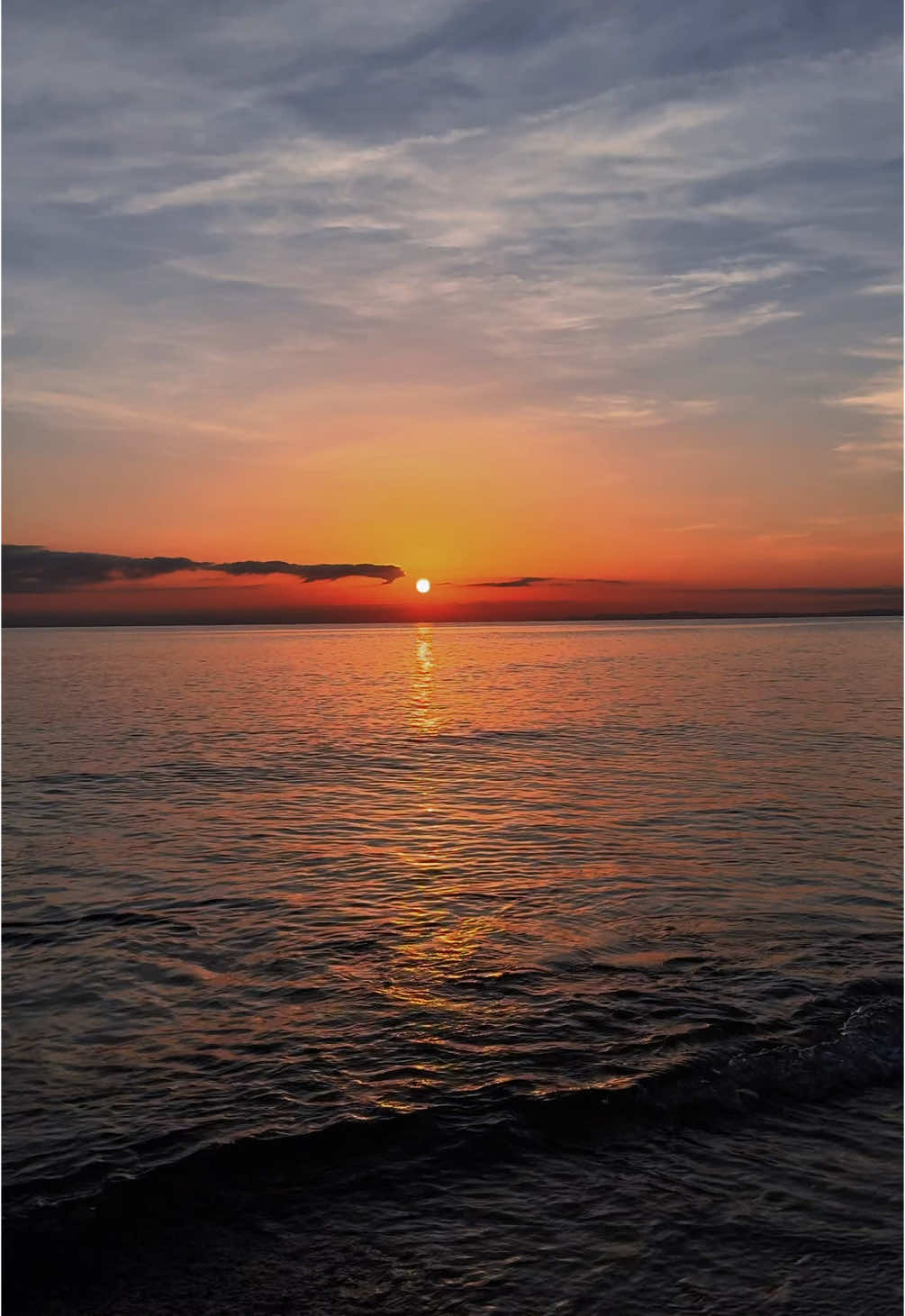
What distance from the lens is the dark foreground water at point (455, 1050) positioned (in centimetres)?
848

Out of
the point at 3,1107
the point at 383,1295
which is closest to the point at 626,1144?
the point at 383,1295

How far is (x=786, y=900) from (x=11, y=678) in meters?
81.4

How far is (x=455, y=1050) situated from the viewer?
12383 millimetres

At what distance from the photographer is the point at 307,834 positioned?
2478 cm

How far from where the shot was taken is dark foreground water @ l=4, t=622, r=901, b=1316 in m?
8.48

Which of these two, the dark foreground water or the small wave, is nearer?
the dark foreground water

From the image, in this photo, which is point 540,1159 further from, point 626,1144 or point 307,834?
point 307,834

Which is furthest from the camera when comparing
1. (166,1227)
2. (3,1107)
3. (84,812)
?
(84,812)

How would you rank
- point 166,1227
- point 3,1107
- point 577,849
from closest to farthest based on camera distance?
point 166,1227 < point 3,1107 < point 577,849

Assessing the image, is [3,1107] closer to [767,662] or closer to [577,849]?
[577,849]

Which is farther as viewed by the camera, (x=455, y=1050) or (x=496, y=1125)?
(x=455, y=1050)

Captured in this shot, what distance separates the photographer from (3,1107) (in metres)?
11.1

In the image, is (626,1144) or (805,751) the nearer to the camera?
(626,1144)

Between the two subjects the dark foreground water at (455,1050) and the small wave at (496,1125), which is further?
the small wave at (496,1125)
